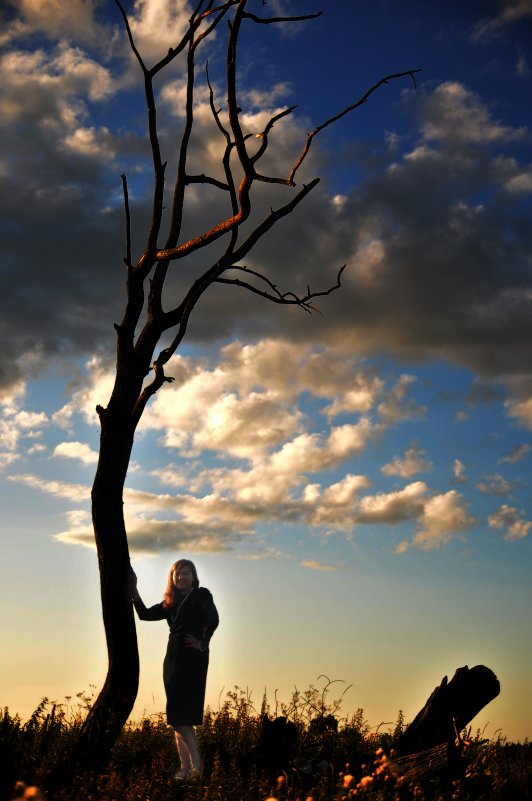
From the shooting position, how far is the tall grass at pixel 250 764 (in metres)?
8.77

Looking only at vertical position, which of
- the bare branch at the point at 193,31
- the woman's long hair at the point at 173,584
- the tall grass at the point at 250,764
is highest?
the bare branch at the point at 193,31

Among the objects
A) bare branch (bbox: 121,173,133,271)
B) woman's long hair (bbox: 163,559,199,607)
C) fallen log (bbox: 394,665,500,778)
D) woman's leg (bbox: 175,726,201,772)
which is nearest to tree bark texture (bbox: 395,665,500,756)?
fallen log (bbox: 394,665,500,778)

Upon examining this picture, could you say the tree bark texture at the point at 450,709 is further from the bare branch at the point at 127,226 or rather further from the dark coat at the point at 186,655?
the bare branch at the point at 127,226

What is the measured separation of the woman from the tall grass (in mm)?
406

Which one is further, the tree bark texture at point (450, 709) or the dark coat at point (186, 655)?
the dark coat at point (186, 655)

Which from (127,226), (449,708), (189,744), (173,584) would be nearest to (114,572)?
(173,584)

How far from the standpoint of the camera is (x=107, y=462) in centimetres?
1119

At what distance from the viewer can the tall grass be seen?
877 centimetres

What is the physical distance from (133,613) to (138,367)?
344cm

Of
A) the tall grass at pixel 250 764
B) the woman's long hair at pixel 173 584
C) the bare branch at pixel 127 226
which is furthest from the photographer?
the bare branch at pixel 127 226

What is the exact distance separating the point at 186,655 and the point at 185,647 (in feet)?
0.35

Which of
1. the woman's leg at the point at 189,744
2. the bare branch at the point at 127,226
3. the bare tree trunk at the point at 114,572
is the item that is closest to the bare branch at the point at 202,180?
the bare branch at the point at 127,226

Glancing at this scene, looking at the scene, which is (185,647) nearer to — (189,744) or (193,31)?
(189,744)

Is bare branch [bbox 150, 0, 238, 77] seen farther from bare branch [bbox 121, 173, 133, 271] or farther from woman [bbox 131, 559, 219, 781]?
woman [bbox 131, 559, 219, 781]
